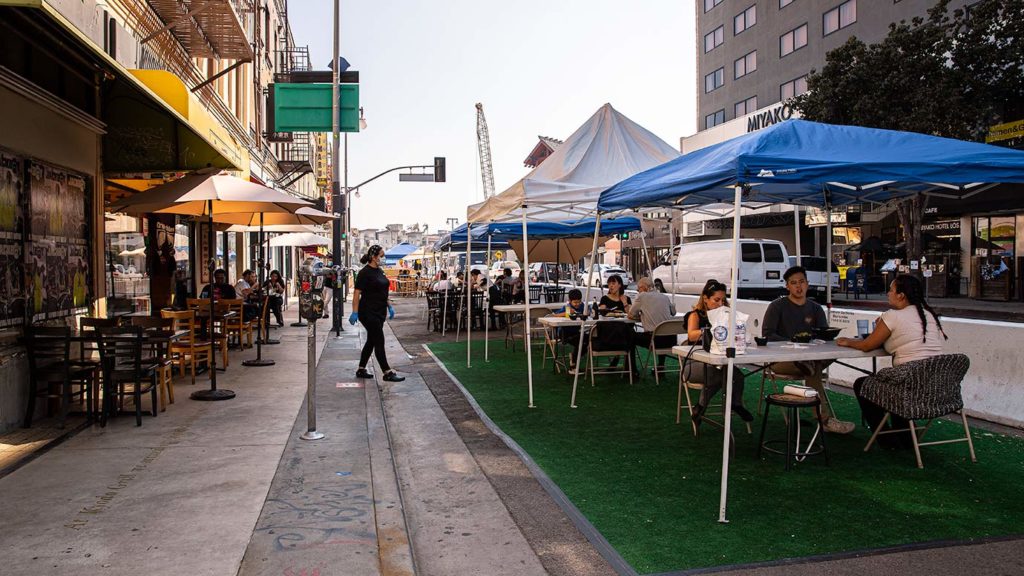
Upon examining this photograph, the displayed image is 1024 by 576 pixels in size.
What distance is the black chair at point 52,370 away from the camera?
7.32 meters

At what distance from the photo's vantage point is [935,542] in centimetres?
451

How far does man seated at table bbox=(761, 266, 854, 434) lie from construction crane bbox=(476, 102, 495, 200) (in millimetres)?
104203

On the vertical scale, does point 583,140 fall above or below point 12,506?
above

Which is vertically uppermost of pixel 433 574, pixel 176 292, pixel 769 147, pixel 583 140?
pixel 583 140

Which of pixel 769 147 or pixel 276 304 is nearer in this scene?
pixel 769 147

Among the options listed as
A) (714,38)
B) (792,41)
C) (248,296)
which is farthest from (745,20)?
(248,296)

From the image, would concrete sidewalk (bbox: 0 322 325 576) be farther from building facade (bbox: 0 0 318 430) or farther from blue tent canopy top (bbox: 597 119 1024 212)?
blue tent canopy top (bbox: 597 119 1024 212)

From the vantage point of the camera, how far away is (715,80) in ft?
158

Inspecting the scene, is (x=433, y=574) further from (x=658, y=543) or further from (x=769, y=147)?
(x=769, y=147)

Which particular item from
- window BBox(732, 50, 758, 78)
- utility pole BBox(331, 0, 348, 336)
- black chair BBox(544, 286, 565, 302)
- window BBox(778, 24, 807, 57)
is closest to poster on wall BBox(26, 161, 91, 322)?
utility pole BBox(331, 0, 348, 336)

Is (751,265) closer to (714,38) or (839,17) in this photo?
(839,17)

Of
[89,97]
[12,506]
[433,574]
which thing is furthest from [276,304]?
[433,574]

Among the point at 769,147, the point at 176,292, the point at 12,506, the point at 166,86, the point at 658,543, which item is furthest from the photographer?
the point at 176,292

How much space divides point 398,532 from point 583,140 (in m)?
7.31
